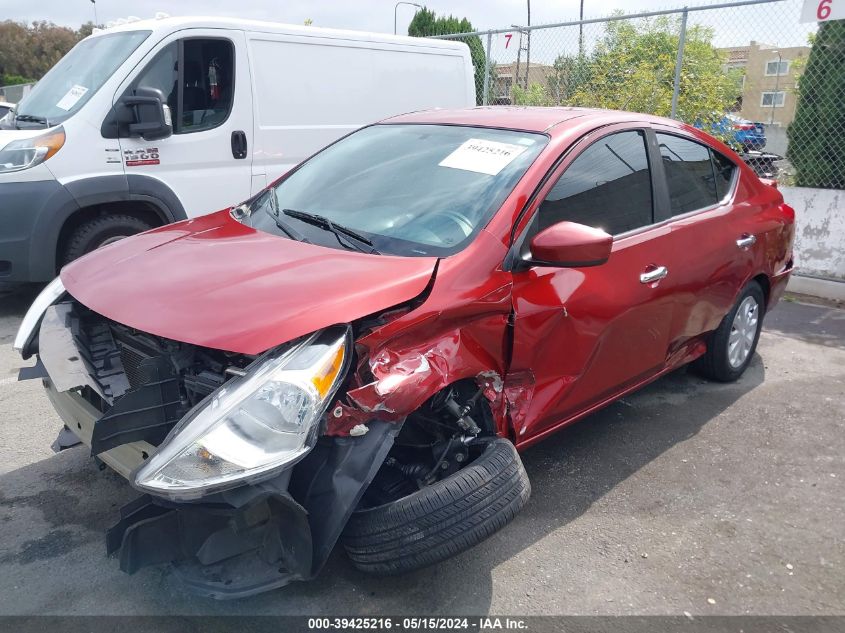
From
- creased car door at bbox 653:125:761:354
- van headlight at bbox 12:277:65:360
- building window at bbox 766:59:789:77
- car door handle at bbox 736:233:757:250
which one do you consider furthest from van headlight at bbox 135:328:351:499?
building window at bbox 766:59:789:77

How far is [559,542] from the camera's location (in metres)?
2.84

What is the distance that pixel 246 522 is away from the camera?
2137mm

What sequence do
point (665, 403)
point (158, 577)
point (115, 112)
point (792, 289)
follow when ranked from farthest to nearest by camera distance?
point (792, 289)
point (115, 112)
point (665, 403)
point (158, 577)

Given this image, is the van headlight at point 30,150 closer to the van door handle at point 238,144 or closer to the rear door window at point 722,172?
the van door handle at point 238,144

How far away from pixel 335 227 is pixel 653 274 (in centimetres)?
150

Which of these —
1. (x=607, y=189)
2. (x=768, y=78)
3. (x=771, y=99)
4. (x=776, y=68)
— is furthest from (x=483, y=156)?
(x=771, y=99)

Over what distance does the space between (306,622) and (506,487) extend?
0.80m

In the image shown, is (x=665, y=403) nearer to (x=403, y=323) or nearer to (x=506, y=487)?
(x=506, y=487)

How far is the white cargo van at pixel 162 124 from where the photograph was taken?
5.32 metres

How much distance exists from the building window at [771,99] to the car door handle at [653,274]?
6547 millimetres

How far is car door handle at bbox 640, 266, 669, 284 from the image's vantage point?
10.8 feet

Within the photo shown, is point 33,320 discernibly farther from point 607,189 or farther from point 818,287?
point 818,287

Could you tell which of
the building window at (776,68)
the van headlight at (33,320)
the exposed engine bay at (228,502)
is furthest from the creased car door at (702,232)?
the building window at (776,68)

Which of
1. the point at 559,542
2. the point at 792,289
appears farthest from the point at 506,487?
the point at 792,289
